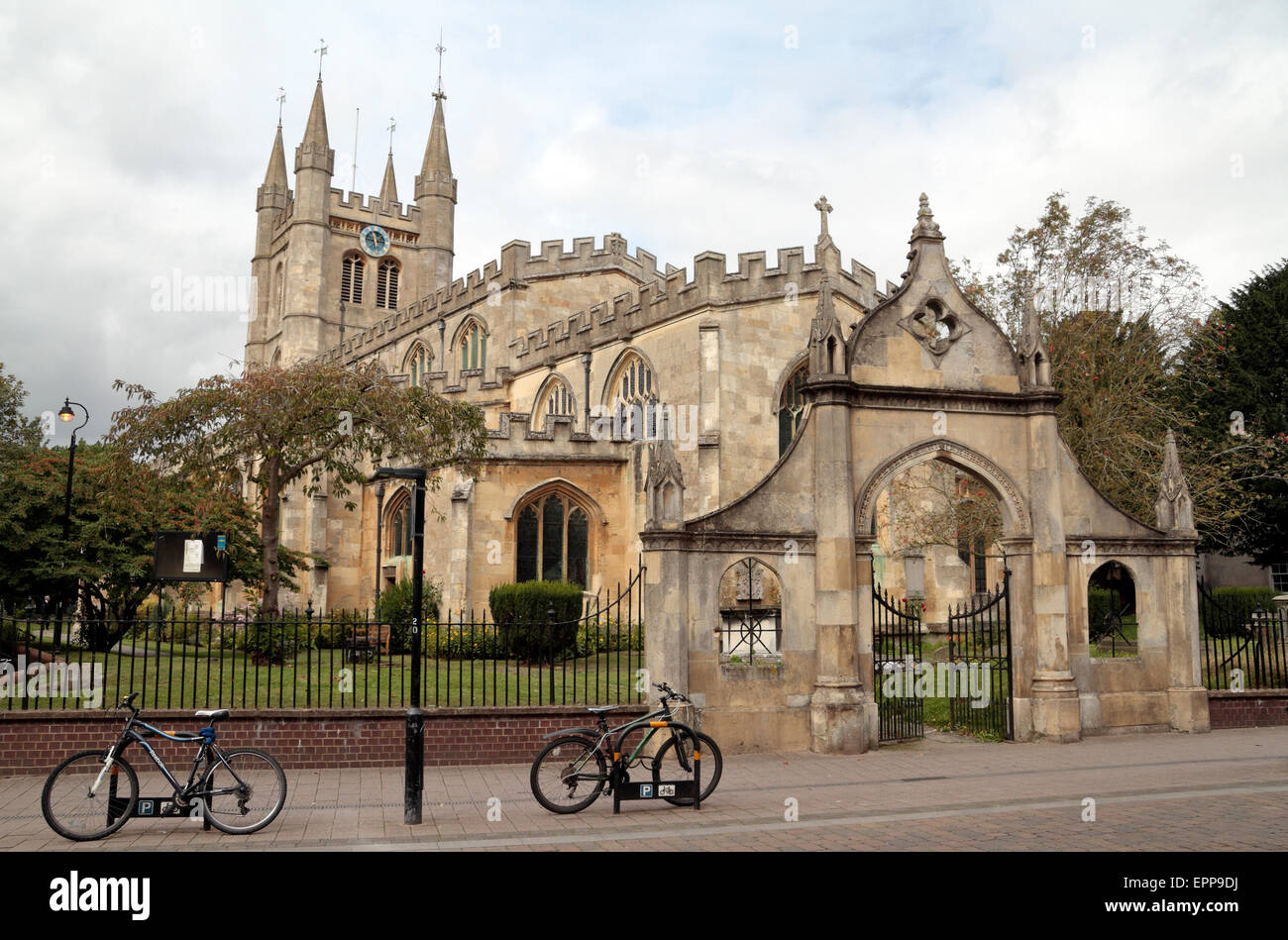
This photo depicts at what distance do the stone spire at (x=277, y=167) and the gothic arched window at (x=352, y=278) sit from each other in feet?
33.2

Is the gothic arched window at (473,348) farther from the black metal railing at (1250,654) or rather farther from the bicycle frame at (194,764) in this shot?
the bicycle frame at (194,764)

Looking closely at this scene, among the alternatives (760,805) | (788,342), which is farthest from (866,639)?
(788,342)

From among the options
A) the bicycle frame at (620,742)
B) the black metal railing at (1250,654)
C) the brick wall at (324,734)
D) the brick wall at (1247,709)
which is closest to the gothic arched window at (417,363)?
the black metal railing at (1250,654)

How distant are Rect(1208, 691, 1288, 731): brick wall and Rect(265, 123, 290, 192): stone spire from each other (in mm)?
64167

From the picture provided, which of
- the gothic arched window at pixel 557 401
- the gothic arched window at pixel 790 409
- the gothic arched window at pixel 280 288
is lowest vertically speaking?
the gothic arched window at pixel 790 409

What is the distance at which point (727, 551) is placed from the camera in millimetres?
12961

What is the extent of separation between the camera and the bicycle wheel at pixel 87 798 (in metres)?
7.98

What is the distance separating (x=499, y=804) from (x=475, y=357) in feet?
118

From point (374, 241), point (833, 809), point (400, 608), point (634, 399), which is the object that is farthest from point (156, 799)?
point (374, 241)

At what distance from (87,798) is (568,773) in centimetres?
391

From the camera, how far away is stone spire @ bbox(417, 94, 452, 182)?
6242 cm

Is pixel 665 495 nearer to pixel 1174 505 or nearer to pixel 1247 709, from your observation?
pixel 1174 505

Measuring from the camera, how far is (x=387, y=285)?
61500 millimetres

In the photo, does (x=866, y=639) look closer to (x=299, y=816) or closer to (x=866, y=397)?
(x=866, y=397)
